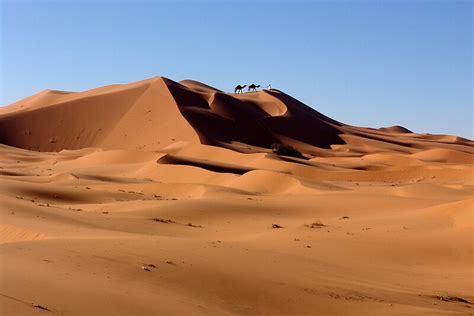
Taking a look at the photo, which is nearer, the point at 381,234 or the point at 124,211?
the point at 381,234

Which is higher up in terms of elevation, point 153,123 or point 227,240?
point 153,123

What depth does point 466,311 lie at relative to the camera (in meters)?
8.45

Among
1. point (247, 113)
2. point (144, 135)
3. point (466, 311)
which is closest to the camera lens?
point (466, 311)

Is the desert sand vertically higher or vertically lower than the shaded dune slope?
lower

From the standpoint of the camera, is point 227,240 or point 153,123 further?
point 153,123

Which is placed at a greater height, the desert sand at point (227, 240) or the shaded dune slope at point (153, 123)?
the shaded dune slope at point (153, 123)

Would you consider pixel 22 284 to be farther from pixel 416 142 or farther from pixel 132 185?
pixel 416 142

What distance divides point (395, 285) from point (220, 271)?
307 centimetres

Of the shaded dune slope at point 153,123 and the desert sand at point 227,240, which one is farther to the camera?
the shaded dune slope at point 153,123

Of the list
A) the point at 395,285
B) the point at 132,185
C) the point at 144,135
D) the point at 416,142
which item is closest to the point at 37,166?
the point at 132,185

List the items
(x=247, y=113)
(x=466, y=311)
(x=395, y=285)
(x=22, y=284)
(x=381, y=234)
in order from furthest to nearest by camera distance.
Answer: (x=247, y=113)
(x=381, y=234)
(x=395, y=285)
(x=466, y=311)
(x=22, y=284)

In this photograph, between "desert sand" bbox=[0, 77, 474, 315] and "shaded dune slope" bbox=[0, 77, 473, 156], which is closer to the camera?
"desert sand" bbox=[0, 77, 474, 315]

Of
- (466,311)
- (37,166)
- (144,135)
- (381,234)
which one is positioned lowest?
(466,311)

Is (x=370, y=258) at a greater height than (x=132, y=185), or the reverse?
(x=132, y=185)
